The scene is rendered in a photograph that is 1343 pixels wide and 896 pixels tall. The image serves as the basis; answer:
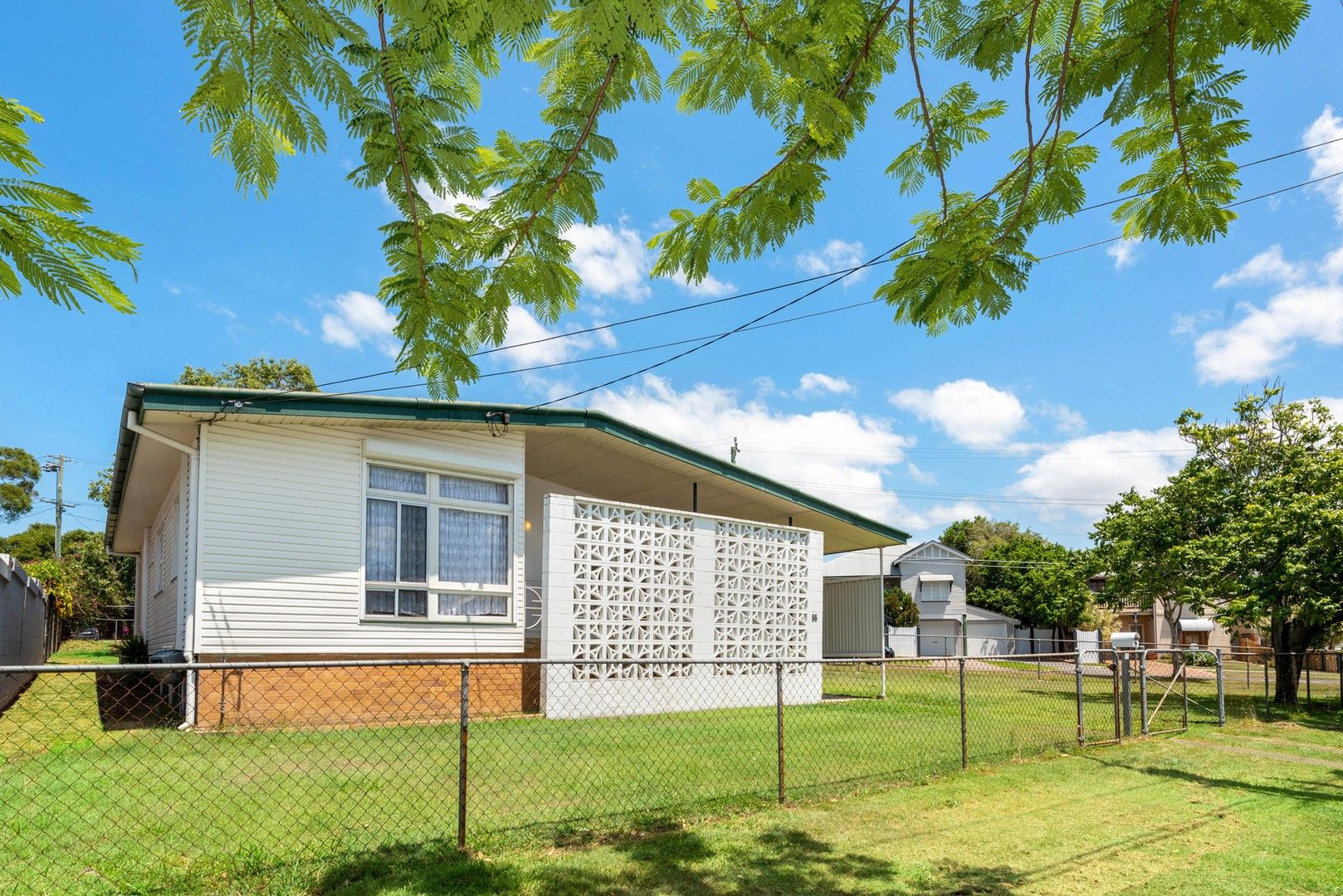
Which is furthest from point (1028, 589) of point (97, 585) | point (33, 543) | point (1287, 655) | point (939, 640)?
point (33, 543)

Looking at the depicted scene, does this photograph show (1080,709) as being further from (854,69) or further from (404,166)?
(404,166)

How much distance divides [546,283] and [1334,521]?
17202 mm

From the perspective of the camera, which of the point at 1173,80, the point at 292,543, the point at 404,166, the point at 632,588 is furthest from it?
the point at 632,588

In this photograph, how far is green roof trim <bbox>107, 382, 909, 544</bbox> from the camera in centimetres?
988

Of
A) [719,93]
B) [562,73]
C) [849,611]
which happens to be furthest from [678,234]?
[849,611]

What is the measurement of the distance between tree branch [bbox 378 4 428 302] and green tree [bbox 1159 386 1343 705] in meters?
17.3

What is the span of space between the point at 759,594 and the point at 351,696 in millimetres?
7168

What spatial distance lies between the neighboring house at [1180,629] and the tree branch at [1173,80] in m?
38.0

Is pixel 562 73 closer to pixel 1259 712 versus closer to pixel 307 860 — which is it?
pixel 307 860

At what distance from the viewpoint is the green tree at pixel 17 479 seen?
49812 mm

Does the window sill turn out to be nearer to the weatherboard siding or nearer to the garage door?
the weatherboard siding

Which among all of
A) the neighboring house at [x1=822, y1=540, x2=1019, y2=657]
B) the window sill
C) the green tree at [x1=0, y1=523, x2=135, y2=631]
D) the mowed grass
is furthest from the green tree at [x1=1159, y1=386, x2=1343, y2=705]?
the green tree at [x1=0, y1=523, x2=135, y2=631]

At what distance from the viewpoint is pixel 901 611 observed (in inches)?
1740

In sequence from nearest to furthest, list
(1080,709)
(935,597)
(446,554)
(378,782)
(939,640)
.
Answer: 1. (378,782)
2. (1080,709)
3. (446,554)
4. (939,640)
5. (935,597)
